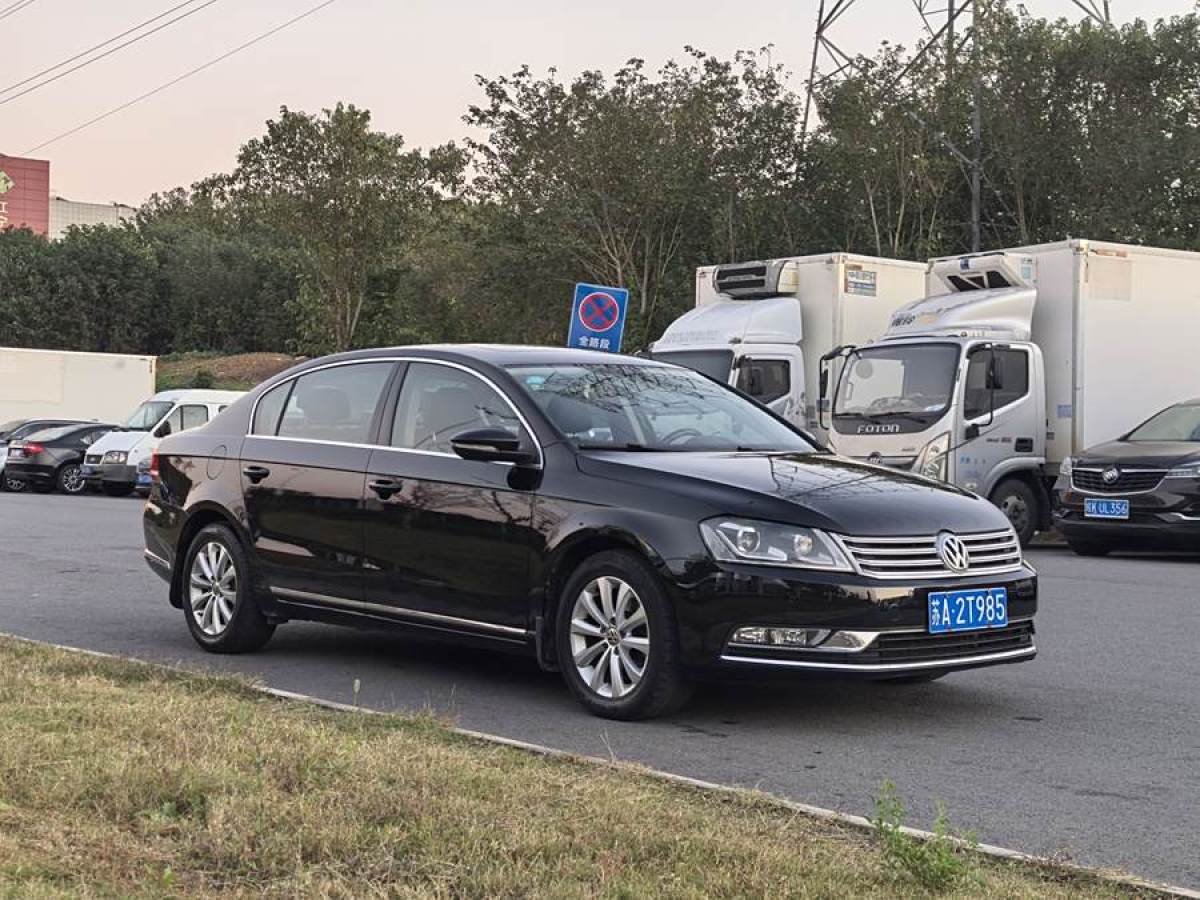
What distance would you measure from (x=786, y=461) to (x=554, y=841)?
10.8 feet

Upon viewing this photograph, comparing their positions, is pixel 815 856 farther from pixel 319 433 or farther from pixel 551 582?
pixel 319 433

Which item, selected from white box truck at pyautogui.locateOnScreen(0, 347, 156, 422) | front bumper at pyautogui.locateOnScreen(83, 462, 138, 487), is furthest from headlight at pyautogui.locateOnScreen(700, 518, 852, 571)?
white box truck at pyautogui.locateOnScreen(0, 347, 156, 422)

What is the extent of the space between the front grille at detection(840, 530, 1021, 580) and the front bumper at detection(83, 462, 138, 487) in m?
25.2

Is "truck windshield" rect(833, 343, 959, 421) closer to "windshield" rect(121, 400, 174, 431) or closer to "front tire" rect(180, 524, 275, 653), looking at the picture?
"front tire" rect(180, 524, 275, 653)

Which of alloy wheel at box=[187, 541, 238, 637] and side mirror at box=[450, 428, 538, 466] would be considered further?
alloy wheel at box=[187, 541, 238, 637]

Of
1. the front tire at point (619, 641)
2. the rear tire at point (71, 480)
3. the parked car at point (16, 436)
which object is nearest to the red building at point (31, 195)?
the parked car at point (16, 436)

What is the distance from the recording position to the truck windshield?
17.0 m

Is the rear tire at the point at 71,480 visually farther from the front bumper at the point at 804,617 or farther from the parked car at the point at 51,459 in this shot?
the front bumper at the point at 804,617

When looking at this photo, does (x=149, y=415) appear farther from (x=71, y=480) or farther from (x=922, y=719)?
(x=922, y=719)

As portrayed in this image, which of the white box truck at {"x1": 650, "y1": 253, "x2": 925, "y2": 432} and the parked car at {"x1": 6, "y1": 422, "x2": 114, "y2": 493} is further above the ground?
the white box truck at {"x1": 650, "y1": 253, "x2": 925, "y2": 432}

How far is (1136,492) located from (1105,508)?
1.13ft

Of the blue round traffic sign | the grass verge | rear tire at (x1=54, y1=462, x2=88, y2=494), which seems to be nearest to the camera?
the grass verge

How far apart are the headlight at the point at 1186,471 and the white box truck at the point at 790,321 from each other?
4789 mm

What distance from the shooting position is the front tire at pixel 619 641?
6.62 metres
